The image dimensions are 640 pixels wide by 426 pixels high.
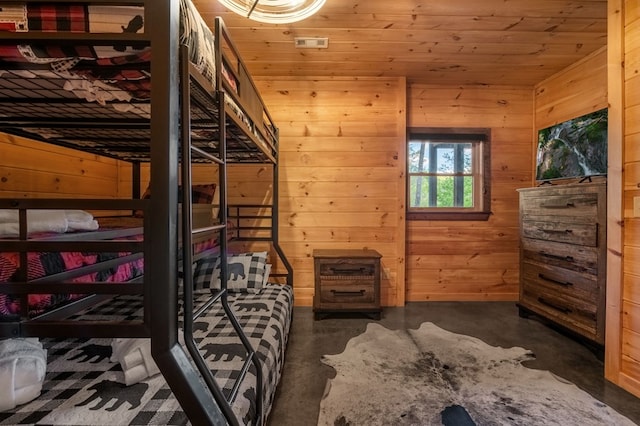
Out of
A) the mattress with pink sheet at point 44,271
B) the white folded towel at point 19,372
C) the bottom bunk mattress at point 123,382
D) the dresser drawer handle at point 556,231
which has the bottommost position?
the bottom bunk mattress at point 123,382

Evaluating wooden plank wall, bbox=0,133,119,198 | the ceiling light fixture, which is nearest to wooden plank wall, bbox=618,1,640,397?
the ceiling light fixture

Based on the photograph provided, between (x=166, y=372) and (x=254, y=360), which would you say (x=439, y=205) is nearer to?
(x=254, y=360)

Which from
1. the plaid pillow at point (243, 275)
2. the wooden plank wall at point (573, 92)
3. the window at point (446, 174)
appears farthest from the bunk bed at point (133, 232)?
the wooden plank wall at point (573, 92)

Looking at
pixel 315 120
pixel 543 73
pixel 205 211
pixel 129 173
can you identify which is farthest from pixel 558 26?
pixel 129 173

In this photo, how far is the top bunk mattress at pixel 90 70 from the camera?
0.70 m

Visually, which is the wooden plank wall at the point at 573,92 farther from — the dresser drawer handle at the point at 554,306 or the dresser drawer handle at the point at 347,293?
the dresser drawer handle at the point at 347,293

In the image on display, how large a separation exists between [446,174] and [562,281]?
145cm

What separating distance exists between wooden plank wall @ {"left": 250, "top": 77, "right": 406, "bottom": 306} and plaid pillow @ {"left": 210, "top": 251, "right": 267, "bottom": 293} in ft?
2.14

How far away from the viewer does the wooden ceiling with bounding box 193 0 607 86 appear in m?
1.98

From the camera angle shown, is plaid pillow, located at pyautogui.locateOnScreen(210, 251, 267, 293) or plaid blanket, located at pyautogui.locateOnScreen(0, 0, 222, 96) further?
plaid pillow, located at pyautogui.locateOnScreen(210, 251, 267, 293)

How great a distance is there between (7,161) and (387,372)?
2.83 metres

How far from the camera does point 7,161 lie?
191 cm

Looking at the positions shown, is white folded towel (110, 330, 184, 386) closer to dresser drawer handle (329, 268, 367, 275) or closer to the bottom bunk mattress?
the bottom bunk mattress

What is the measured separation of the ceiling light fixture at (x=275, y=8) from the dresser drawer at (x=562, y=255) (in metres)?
2.40
